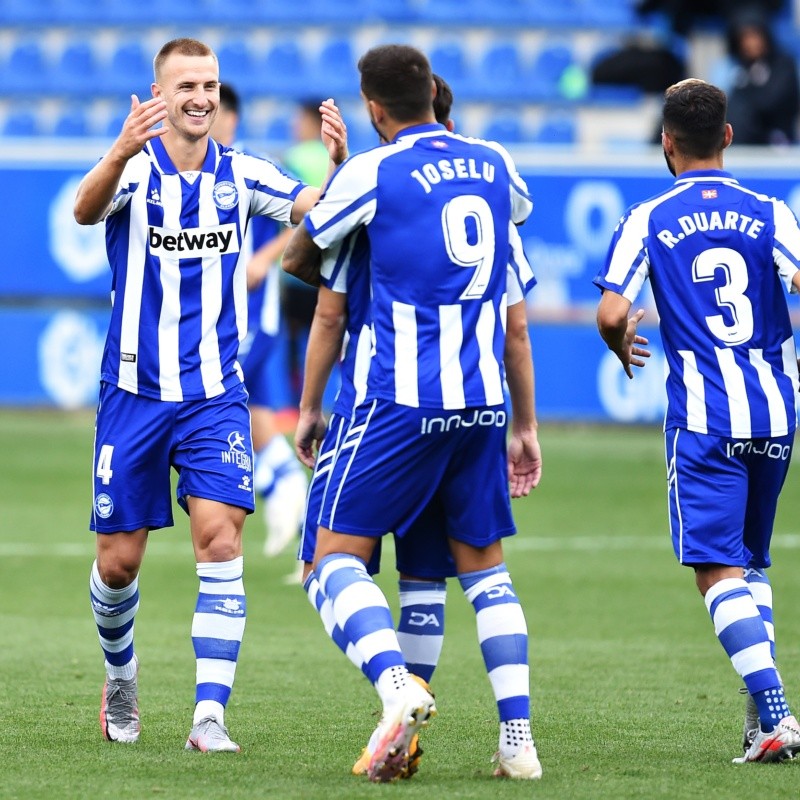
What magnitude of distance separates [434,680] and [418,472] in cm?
202

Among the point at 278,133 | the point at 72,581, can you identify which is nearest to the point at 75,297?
the point at 278,133

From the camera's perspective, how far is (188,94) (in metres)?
5.00

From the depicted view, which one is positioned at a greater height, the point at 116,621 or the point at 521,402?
the point at 521,402

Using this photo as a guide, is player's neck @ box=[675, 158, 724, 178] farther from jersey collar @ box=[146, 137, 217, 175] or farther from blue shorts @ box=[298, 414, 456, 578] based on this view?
jersey collar @ box=[146, 137, 217, 175]

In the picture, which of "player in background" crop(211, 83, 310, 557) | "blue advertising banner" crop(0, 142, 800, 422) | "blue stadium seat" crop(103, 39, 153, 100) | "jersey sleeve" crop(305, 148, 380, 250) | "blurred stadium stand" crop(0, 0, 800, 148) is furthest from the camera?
"blue stadium seat" crop(103, 39, 153, 100)

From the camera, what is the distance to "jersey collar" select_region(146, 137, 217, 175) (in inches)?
197

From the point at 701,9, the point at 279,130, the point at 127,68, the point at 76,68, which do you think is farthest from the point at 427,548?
the point at 76,68

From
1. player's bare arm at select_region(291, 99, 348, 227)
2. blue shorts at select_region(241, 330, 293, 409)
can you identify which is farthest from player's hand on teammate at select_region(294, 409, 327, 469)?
blue shorts at select_region(241, 330, 293, 409)

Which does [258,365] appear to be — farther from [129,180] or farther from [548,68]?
[548,68]

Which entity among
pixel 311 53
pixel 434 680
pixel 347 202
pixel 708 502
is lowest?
pixel 434 680

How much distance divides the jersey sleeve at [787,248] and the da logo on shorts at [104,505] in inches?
84.1

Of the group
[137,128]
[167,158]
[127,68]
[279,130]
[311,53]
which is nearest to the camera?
[137,128]

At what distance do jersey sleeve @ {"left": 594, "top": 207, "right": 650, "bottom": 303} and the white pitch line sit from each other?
463cm

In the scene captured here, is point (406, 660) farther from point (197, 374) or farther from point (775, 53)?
point (775, 53)
